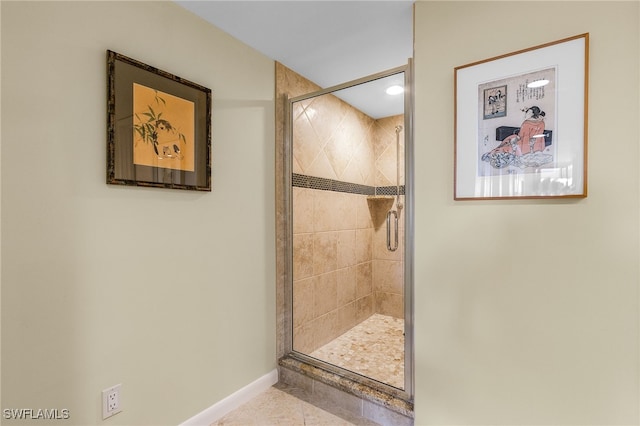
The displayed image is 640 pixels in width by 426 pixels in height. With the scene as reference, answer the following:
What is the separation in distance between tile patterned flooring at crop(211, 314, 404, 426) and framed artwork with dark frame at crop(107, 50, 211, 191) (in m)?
1.36

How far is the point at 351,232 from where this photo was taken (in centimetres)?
304

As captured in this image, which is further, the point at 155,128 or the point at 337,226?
the point at 337,226

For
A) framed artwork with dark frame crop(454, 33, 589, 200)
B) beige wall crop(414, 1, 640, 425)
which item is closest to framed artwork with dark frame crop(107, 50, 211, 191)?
beige wall crop(414, 1, 640, 425)

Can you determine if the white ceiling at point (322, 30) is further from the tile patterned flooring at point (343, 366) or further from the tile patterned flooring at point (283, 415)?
the tile patterned flooring at point (283, 415)

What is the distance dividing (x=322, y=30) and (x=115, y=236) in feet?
5.18

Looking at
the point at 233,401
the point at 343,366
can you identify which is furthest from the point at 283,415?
the point at 343,366

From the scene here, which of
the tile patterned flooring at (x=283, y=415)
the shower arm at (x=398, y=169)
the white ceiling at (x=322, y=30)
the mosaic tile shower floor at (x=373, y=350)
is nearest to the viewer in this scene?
the white ceiling at (x=322, y=30)

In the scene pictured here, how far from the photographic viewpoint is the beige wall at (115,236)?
3.85ft

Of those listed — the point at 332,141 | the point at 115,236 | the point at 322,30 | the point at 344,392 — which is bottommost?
the point at 344,392

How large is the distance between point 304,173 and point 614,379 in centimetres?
201

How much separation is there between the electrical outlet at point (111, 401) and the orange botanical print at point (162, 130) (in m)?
1.03

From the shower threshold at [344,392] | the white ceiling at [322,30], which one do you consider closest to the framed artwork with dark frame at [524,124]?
the white ceiling at [322,30]

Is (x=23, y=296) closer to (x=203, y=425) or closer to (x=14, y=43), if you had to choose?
(x=14, y=43)

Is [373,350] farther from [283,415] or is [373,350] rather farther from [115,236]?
[115,236]
